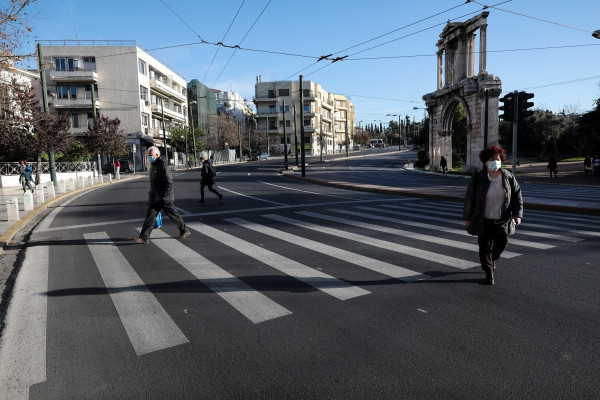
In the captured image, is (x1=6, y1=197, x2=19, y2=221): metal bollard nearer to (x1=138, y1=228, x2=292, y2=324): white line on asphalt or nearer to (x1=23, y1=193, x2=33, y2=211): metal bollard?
(x1=23, y1=193, x2=33, y2=211): metal bollard

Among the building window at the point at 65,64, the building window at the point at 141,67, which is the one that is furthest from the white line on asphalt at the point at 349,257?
the building window at the point at 65,64

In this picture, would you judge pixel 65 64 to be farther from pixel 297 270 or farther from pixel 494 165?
pixel 494 165

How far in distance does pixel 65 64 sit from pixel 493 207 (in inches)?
2078

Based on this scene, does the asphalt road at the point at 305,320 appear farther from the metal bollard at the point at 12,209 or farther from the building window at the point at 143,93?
the building window at the point at 143,93

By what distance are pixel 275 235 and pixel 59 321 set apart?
14.6 ft

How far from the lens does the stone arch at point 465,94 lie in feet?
97.8

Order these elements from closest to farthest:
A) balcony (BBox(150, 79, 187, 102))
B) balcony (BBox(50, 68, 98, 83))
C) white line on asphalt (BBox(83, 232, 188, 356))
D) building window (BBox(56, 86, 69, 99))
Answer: white line on asphalt (BBox(83, 232, 188, 356))
balcony (BBox(50, 68, 98, 83))
building window (BBox(56, 86, 69, 99))
balcony (BBox(150, 79, 187, 102))

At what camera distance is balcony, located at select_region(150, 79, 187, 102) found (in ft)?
169

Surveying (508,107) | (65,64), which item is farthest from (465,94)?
(65,64)

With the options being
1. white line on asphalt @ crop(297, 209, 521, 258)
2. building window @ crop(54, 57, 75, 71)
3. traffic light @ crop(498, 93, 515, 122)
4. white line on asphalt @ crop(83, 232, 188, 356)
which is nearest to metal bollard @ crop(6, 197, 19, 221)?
white line on asphalt @ crop(83, 232, 188, 356)

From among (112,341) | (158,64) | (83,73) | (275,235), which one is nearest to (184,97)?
(158,64)

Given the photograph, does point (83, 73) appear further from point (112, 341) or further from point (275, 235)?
point (112, 341)

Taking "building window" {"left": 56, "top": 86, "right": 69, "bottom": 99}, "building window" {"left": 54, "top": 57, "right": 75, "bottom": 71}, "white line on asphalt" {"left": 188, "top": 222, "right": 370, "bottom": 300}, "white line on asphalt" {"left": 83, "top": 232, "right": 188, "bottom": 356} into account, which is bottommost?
"white line on asphalt" {"left": 83, "top": 232, "right": 188, "bottom": 356}

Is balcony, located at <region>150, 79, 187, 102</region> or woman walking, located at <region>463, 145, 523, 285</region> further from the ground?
balcony, located at <region>150, 79, 187, 102</region>
